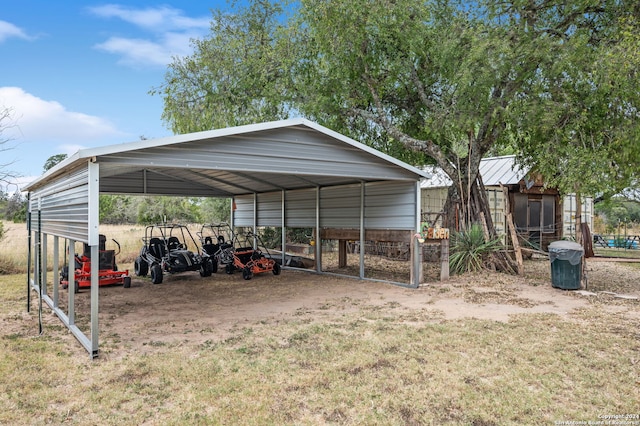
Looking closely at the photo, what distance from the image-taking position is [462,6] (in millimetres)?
9469

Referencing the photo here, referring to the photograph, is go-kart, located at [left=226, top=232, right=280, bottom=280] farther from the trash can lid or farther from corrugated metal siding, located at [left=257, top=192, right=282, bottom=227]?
the trash can lid

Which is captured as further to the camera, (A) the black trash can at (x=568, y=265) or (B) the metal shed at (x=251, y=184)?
(A) the black trash can at (x=568, y=265)

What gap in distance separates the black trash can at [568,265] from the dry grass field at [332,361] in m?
0.45

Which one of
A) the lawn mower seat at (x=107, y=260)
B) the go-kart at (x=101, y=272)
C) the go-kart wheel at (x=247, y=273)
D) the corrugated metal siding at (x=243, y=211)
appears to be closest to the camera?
the go-kart at (x=101, y=272)

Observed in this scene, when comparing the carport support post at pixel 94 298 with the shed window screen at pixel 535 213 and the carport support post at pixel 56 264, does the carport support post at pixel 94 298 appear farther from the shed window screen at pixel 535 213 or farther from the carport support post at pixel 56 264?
the shed window screen at pixel 535 213

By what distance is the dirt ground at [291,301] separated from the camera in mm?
5543

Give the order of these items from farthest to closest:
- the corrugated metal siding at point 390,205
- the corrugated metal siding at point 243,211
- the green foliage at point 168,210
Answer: the green foliage at point 168,210 → the corrugated metal siding at point 243,211 → the corrugated metal siding at point 390,205

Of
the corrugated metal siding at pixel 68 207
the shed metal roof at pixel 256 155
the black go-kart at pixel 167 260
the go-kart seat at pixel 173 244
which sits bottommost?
the black go-kart at pixel 167 260

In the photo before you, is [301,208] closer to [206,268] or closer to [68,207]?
[206,268]

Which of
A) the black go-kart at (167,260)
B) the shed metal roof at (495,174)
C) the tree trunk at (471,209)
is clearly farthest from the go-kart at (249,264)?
the shed metal roof at (495,174)

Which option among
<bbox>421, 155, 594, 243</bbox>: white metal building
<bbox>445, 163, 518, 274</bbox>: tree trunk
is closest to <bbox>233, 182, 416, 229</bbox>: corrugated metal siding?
<bbox>445, 163, 518, 274</bbox>: tree trunk

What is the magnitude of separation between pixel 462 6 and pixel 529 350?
7.79 m

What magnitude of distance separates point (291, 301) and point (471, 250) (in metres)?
4.62

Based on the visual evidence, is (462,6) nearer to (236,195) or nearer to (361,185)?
(361,185)
